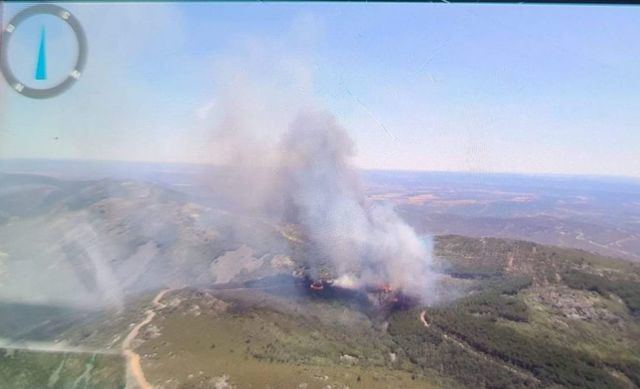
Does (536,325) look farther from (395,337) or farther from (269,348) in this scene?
(269,348)

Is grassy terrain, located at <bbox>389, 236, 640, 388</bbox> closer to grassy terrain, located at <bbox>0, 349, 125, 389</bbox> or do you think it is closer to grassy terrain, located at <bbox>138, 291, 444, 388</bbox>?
grassy terrain, located at <bbox>138, 291, 444, 388</bbox>

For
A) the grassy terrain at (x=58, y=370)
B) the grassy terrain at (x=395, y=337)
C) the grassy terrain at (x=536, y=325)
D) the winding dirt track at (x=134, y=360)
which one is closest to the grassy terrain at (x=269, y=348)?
the grassy terrain at (x=395, y=337)

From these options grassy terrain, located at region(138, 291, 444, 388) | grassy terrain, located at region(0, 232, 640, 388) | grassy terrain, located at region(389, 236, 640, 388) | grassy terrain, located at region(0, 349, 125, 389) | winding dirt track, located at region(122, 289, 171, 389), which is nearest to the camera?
grassy terrain, located at region(0, 349, 125, 389)

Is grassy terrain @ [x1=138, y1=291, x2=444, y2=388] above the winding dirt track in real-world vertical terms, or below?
below

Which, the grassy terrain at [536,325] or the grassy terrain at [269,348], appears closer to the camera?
the grassy terrain at [269,348]

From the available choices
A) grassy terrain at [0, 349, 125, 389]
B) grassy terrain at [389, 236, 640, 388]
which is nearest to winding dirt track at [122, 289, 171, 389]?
grassy terrain at [0, 349, 125, 389]

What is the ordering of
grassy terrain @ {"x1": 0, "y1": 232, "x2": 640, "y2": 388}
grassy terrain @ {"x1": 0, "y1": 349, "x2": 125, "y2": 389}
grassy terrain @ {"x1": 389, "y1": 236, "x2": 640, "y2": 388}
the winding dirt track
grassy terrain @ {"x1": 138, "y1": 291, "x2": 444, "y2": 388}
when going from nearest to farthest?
grassy terrain @ {"x1": 0, "y1": 349, "x2": 125, "y2": 389}, the winding dirt track, grassy terrain @ {"x1": 138, "y1": 291, "x2": 444, "y2": 388}, grassy terrain @ {"x1": 0, "y1": 232, "x2": 640, "y2": 388}, grassy terrain @ {"x1": 389, "y1": 236, "x2": 640, "y2": 388}

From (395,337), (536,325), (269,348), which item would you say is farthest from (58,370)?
(536,325)

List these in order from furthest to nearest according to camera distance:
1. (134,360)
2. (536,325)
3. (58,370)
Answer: (536,325)
(134,360)
(58,370)

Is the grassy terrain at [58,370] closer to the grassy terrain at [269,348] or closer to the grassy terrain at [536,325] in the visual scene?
the grassy terrain at [269,348]

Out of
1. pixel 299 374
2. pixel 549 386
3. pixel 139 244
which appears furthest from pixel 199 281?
pixel 549 386

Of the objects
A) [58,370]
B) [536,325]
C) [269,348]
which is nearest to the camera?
[58,370]

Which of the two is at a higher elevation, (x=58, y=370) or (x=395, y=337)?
(x=58, y=370)
